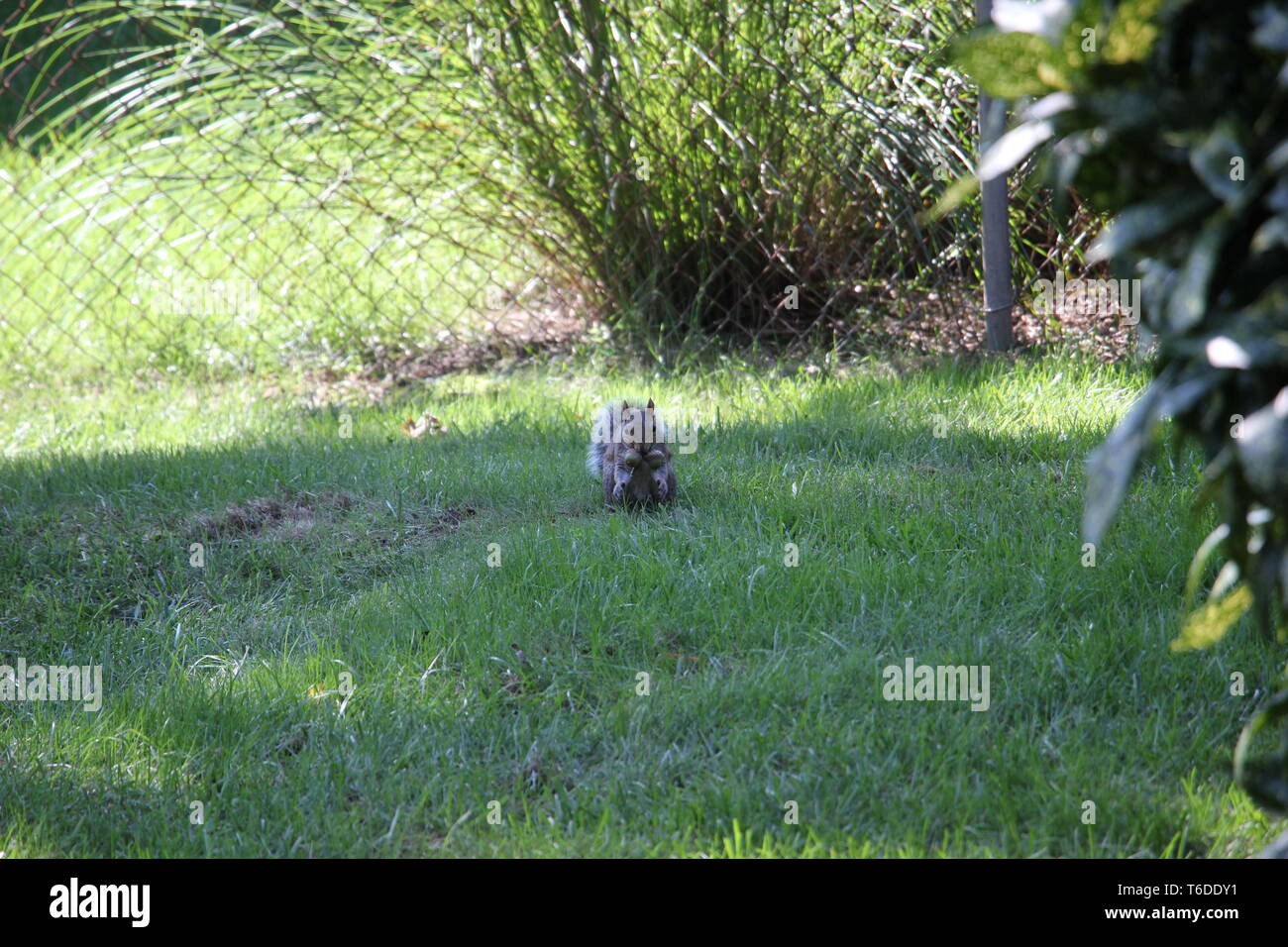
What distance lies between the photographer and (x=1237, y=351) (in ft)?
4.23

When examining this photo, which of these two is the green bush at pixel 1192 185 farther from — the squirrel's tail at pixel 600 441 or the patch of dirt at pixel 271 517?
the patch of dirt at pixel 271 517

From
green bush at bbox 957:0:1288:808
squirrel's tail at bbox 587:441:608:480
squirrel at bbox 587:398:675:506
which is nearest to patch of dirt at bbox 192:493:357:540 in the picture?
squirrel's tail at bbox 587:441:608:480

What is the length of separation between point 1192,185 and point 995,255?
3.60m

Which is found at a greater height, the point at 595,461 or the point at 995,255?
the point at 995,255

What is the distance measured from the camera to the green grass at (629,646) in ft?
7.57

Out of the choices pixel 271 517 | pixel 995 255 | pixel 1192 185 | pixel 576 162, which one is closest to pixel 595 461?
pixel 271 517

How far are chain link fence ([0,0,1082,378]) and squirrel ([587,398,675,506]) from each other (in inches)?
71.5

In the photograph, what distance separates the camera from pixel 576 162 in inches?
212

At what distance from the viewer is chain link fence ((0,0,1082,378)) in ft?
17.1

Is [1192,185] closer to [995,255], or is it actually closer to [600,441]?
[600,441]

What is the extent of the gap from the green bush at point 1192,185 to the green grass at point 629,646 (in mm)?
1007

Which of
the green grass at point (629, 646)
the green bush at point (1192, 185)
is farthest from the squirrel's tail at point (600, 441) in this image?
the green bush at point (1192, 185)

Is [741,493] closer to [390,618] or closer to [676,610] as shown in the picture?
[676,610]

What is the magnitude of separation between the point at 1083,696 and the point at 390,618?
188 cm
